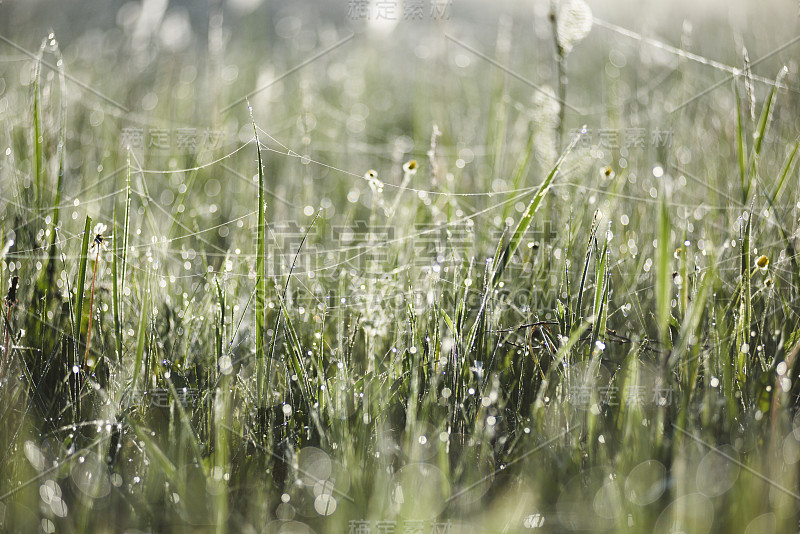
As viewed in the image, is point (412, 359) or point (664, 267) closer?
point (664, 267)

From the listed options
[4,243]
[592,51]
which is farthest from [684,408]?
[592,51]

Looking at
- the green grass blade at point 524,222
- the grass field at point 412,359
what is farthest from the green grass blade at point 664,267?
the green grass blade at point 524,222

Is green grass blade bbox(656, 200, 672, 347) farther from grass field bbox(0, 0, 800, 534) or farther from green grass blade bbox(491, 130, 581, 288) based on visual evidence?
green grass blade bbox(491, 130, 581, 288)

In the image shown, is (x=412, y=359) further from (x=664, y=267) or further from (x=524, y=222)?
(x=664, y=267)

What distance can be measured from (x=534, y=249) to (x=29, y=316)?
108cm

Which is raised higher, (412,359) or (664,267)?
(664,267)

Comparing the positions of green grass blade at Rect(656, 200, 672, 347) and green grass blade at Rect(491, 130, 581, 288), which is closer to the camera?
green grass blade at Rect(656, 200, 672, 347)

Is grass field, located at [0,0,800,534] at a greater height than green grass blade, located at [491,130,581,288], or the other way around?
green grass blade, located at [491,130,581,288]

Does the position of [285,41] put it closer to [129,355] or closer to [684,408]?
[129,355]

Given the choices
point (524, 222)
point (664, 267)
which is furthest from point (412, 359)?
point (664, 267)

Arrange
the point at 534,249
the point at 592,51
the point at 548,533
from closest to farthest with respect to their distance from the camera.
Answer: the point at 548,533
the point at 534,249
the point at 592,51

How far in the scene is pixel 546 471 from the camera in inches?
32.5

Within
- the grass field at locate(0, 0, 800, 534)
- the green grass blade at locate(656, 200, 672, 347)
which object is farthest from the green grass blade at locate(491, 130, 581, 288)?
the green grass blade at locate(656, 200, 672, 347)

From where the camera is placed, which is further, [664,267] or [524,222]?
[524,222]
